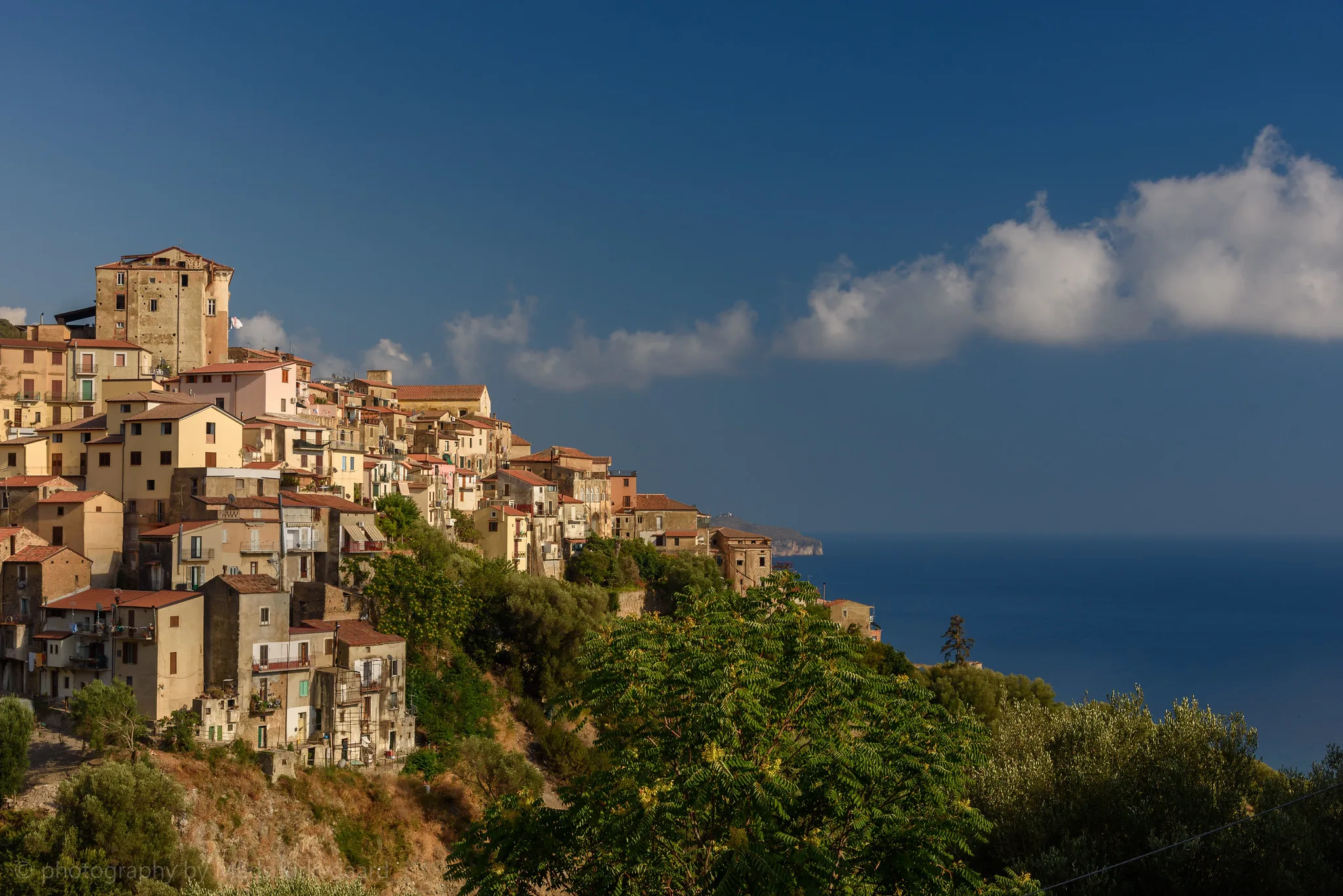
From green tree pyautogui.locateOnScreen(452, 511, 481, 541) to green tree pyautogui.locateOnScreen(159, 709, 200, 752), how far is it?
25.4 m

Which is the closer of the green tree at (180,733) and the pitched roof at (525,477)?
the green tree at (180,733)

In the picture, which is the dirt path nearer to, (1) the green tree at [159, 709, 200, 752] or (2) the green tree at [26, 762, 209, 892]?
(2) the green tree at [26, 762, 209, 892]

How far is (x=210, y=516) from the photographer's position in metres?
43.2

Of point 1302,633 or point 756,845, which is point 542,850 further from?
point 1302,633

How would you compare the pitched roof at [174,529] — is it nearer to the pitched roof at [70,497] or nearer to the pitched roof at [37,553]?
the pitched roof at [37,553]

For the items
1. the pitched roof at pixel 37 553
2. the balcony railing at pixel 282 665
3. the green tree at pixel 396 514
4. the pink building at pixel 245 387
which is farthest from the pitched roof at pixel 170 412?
the balcony railing at pixel 282 665

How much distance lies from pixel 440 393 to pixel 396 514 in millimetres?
26682

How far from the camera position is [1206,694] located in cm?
10438

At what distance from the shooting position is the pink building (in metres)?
54.6

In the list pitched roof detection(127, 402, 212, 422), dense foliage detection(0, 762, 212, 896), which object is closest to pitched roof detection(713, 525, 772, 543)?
pitched roof detection(127, 402, 212, 422)

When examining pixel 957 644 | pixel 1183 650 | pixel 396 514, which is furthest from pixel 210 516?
pixel 1183 650

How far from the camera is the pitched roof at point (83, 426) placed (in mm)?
51781

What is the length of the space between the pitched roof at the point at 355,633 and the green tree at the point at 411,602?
188 cm

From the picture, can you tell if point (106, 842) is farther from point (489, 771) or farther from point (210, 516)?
point (489, 771)
